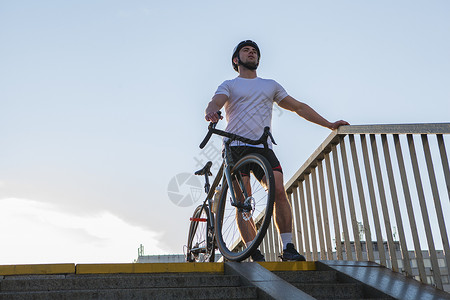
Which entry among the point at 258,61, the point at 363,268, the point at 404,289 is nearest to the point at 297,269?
the point at 363,268

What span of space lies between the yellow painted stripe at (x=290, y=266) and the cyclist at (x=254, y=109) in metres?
0.20

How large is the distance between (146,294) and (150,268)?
0.47 metres

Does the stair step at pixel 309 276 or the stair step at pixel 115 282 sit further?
the stair step at pixel 309 276

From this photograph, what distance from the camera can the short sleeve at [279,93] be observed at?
3.83m

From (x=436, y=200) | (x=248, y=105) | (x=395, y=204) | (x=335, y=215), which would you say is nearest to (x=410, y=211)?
(x=395, y=204)

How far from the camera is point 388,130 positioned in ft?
10.4

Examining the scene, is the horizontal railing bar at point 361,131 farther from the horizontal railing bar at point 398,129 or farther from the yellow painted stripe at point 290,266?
the yellow painted stripe at point 290,266

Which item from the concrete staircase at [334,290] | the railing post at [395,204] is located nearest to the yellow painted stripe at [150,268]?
the concrete staircase at [334,290]

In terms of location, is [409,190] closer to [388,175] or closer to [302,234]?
[388,175]

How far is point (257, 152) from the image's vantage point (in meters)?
3.49

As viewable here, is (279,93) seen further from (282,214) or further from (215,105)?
(282,214)

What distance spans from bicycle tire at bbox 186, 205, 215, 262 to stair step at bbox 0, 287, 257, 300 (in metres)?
2.16

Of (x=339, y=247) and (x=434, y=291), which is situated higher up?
(x=339, y=247)

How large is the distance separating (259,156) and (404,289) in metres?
1.15
